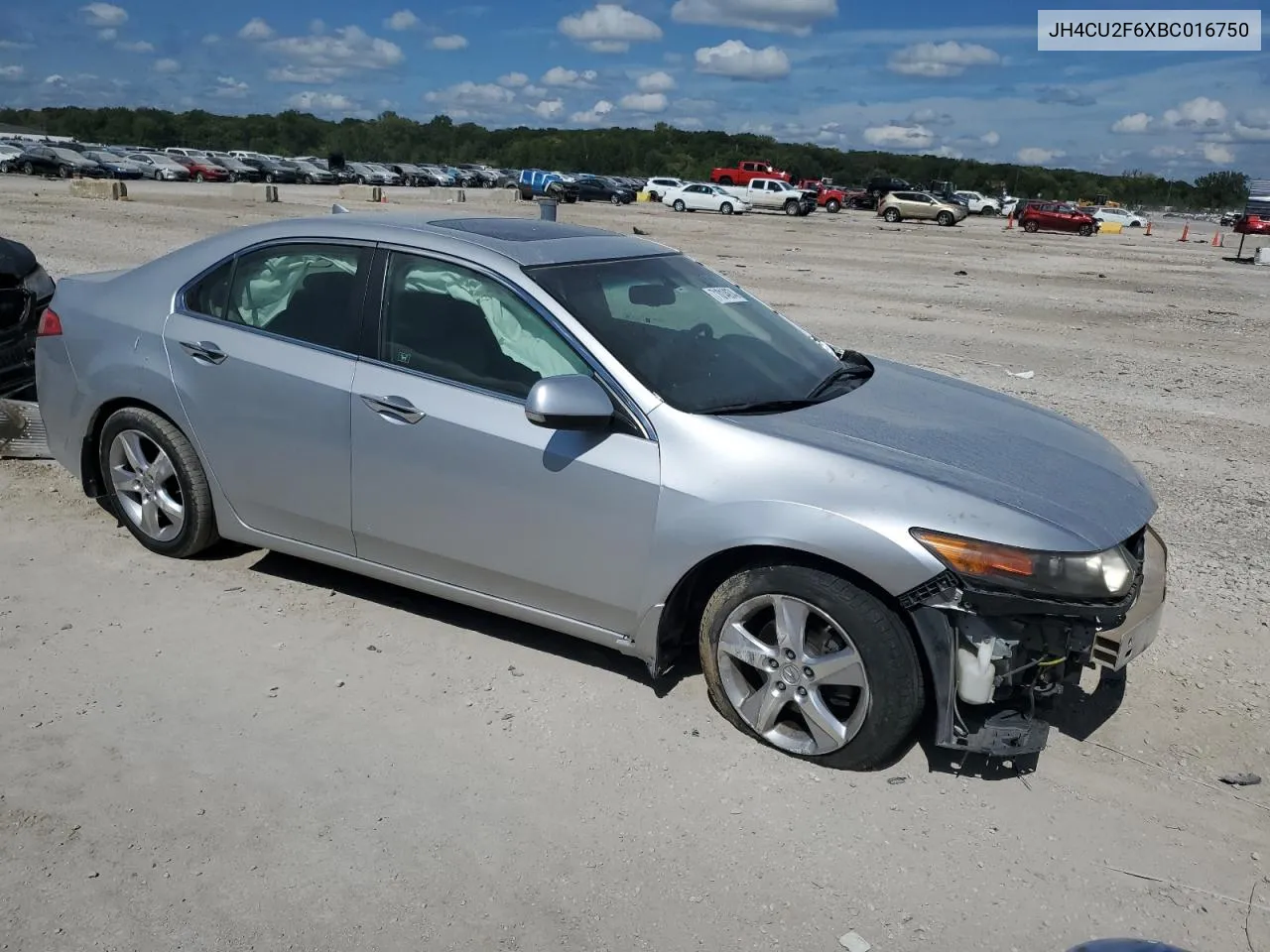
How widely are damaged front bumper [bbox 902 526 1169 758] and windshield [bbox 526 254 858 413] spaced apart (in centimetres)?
107

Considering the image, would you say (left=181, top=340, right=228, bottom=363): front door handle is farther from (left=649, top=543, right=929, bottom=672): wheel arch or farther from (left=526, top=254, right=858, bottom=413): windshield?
(left=649, top=543, right=929, bottom=672): wheel arch

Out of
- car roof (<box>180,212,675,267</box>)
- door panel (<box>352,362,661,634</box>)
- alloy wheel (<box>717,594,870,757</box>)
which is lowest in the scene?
alloy wheel (<box>717,594,870,757</box>)

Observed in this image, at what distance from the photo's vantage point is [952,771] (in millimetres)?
3605

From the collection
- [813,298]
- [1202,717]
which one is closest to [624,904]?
[1202,717]

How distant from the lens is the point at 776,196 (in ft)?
179

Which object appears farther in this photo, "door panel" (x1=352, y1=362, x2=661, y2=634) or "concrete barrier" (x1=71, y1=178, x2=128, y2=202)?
"concrete barrier" (x1=71, y1=178, x2=128, y2=202)

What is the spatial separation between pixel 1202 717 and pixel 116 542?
189 inches

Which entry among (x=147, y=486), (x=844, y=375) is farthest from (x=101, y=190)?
(x=844, y=375)

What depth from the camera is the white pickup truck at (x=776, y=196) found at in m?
53.6

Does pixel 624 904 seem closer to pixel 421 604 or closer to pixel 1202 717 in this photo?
pixel 421 604

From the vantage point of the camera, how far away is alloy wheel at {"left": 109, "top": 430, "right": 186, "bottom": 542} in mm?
4789

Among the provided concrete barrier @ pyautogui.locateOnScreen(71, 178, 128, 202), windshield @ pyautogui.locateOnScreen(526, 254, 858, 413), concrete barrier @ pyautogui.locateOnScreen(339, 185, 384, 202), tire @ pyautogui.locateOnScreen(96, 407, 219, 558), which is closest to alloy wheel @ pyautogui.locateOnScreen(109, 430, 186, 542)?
tire @ pyautogui.locateOnScreen(96, 407, 219, 558)

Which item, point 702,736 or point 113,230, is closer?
point 702,736

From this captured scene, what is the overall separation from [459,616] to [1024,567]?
2.39 metres
